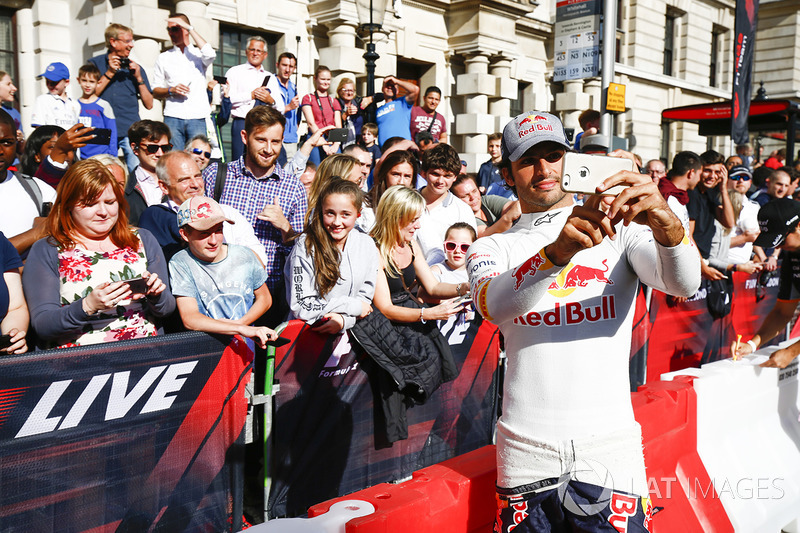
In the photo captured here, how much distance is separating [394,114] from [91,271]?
6613mm

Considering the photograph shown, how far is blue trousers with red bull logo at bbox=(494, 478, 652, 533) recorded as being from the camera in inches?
97.7

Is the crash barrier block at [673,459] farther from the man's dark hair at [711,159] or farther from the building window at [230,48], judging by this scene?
the building window at [230,48]

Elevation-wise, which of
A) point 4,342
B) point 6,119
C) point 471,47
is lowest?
point 4,342

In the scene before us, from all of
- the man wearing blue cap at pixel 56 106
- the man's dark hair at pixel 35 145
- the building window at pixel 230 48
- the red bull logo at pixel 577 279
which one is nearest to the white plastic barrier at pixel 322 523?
the red bull logo at pixel 577 279

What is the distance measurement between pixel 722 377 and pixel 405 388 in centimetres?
209

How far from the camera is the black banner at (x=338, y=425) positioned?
4039mm

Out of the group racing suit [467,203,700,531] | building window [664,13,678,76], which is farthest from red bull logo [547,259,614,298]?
building window [664,13,678,76]

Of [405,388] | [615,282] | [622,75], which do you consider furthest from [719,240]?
[622,75]

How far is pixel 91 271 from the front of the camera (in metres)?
3.65

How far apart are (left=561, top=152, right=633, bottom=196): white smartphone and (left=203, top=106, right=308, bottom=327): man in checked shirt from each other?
3.43 m

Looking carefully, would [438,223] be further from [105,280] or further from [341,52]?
[341,52]

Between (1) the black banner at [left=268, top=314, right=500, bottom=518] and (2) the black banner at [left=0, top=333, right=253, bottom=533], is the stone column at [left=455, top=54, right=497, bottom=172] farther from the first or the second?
(2) the black banner at [left=0, top=333, right=253, bottom=533]

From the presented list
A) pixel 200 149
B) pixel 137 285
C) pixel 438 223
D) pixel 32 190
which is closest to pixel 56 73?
pixel 200 149

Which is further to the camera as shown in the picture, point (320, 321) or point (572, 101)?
point (572, 101)
